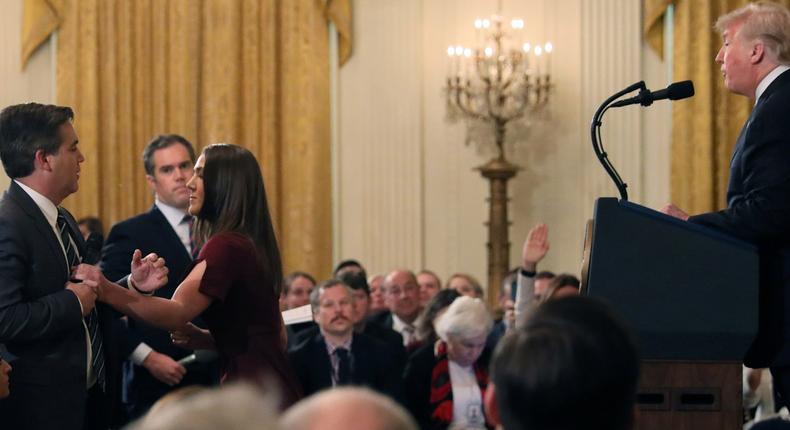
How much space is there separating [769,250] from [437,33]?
7024 mm

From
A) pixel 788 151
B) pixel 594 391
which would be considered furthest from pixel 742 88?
pixel 594 391

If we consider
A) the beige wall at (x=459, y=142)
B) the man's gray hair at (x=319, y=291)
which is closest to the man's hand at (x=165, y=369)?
the man's gray hair at (x=319, y=291)

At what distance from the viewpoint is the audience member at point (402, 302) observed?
834cm

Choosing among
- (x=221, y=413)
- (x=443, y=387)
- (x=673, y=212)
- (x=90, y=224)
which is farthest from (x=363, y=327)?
(x=221, y=413)

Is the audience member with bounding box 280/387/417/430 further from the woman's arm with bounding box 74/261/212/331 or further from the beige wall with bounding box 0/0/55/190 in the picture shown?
the beige wall with bounding box 0/0/55/190

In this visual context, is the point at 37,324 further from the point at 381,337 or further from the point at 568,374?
the point at 381,337

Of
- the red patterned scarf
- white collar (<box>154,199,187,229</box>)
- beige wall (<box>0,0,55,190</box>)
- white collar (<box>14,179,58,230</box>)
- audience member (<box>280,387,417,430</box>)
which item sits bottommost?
the red patterned scarf

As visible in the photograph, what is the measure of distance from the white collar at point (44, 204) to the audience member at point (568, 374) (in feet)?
7.98

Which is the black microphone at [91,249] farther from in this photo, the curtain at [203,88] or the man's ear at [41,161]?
the curtain at [203,88]

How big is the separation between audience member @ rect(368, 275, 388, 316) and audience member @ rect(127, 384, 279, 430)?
23.5ft

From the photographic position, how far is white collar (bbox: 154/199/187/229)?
5.29 meters

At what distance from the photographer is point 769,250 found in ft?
12.7

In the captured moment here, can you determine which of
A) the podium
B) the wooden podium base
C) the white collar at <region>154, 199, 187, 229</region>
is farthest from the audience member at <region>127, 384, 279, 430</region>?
the white collar at <region>154, 199, 187, 229</region>

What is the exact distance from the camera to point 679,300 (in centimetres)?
366
